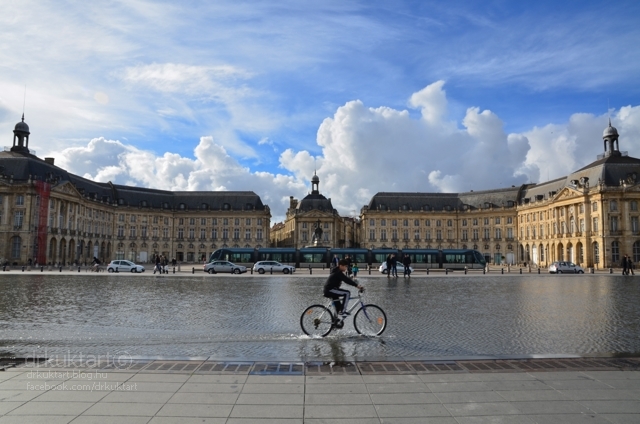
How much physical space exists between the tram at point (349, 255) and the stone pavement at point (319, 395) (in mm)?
54729

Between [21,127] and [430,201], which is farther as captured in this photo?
[430,201]

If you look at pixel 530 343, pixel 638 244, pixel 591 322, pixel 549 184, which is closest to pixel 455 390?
pixel 530 343

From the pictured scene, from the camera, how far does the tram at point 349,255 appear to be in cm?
6328

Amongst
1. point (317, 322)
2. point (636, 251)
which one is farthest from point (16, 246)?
point (636, 251)

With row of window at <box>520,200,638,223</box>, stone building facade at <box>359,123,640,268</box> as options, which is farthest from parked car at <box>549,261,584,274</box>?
row of window at <box>520,200,638,223</box>

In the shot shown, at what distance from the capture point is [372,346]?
9938 mm

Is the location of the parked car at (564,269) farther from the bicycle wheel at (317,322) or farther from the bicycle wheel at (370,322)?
the bicycle wheel at (317,322)

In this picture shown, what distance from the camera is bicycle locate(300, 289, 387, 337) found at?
11.0 meters

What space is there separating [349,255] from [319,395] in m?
55.7

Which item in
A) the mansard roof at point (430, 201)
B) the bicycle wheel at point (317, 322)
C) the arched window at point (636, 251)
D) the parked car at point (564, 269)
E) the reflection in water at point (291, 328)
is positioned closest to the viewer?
the reflection in water at point (291, 328)

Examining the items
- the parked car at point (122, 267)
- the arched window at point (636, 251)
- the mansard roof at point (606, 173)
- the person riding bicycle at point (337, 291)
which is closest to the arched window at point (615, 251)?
the arched window at point (636, 251)

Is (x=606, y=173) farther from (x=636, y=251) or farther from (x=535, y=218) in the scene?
(x=535, y=218)

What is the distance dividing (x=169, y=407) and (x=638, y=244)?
81.3 m

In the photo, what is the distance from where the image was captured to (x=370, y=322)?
11117 millimetres
